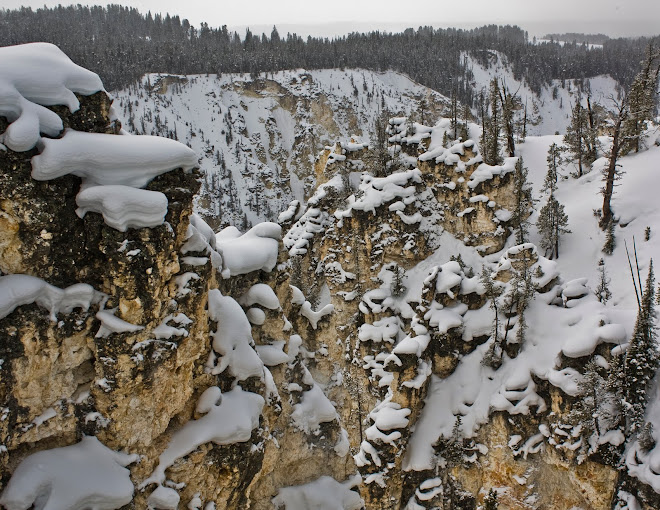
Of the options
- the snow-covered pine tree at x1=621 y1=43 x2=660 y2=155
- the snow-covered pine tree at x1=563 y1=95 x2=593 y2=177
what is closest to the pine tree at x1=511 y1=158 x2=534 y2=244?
the snow-covered pine tree at x1=563 y1=95 x2=593 y2=177

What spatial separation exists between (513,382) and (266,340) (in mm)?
17231

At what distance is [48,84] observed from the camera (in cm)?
834

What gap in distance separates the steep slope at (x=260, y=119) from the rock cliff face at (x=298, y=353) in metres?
71.3

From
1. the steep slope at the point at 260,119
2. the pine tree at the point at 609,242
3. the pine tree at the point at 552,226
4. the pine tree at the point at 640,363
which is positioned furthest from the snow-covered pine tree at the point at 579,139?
the steep slope at the point at 260,119

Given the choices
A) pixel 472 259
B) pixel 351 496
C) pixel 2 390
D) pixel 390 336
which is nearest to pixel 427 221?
pixel 472 259

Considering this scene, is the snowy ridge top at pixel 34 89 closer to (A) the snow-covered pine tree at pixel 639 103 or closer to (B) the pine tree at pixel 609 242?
(B) the pine tree at pixel 609 242

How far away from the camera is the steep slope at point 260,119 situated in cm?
11225

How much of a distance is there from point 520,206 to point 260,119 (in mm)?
102697

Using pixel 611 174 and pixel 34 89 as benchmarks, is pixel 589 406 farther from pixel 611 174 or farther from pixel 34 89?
pixel 34 89

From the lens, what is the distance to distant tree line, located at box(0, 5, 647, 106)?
135 meters

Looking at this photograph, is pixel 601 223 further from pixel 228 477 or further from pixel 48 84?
pixel 48 84

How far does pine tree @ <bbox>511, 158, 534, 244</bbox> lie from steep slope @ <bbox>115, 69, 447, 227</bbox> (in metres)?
74.9

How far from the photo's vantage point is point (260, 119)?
126750 mm

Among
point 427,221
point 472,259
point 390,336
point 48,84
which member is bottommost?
point 390,336
